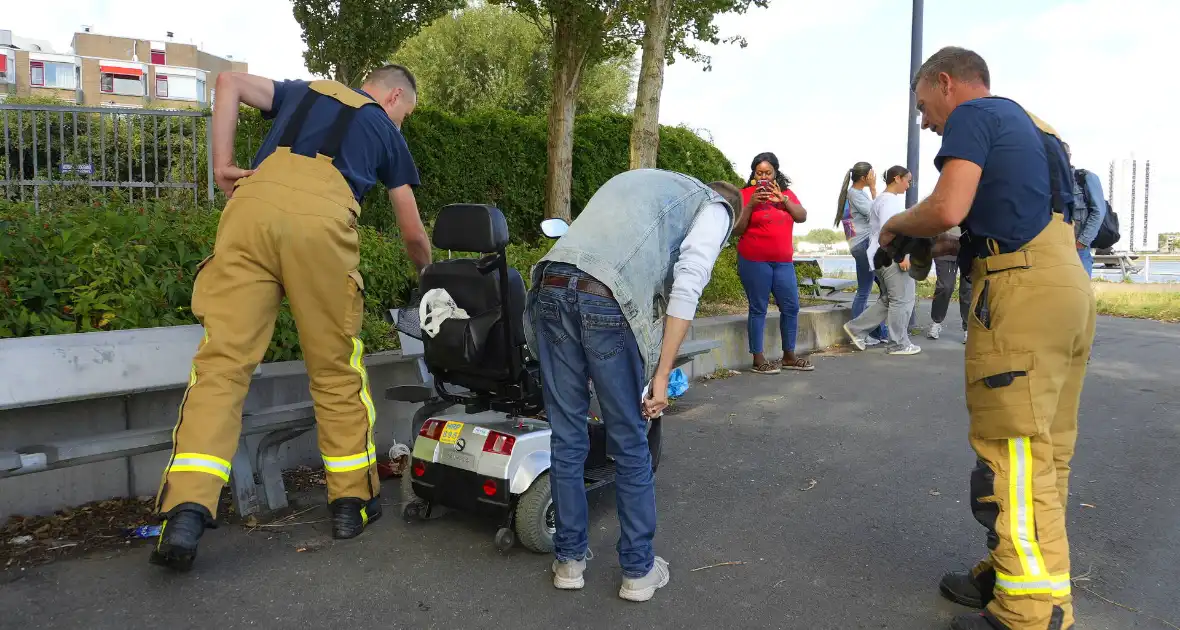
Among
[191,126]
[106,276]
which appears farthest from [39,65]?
[106,276]

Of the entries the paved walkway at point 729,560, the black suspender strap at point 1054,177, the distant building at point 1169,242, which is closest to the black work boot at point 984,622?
the paved walkway at point 729,560

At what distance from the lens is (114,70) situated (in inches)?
3135

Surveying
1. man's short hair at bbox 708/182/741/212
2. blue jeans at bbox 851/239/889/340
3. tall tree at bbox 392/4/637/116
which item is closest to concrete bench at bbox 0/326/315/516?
man's short hair at bbox 708/182/741/212

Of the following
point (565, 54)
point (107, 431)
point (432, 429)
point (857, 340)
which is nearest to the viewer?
point (432, 429)

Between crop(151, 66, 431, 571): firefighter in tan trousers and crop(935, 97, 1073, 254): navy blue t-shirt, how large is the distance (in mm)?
2265

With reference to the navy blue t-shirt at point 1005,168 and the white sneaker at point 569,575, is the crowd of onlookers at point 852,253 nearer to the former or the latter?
the navy blue t-shirt at point 1005,168

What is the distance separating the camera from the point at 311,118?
11.2ft

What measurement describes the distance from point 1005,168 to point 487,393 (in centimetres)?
212

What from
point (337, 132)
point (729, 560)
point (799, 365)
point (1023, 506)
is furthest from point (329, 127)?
point (799, 365)

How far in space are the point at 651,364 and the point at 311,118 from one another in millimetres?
1720

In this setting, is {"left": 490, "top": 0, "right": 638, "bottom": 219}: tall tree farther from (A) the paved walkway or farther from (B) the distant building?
(B) the distant building

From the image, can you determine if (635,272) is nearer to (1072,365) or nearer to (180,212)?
(1072,365)

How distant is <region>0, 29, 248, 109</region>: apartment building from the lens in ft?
238

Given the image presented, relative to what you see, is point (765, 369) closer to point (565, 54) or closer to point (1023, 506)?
point (1023, 506)
